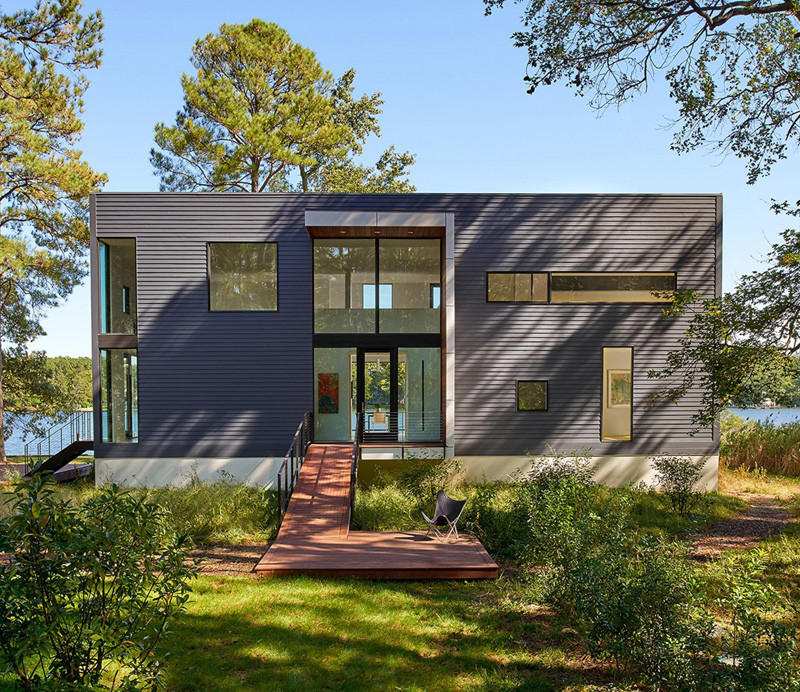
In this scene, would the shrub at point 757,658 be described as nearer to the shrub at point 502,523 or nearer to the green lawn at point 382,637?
the green lawn at point 382,637

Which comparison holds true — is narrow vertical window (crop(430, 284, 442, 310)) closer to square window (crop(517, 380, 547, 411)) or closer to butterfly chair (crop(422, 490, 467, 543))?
square window (crop(517, 380, 547, 411))

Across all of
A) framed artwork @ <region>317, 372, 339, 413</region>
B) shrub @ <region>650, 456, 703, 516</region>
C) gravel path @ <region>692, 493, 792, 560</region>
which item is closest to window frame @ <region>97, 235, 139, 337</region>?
framed artwork @ <region>317, 372, 339, 413</region>

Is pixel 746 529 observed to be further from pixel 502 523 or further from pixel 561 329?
pixel 561 329

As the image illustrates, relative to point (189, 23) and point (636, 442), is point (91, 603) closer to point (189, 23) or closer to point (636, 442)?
point (636, 442)

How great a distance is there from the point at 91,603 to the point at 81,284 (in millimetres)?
20419

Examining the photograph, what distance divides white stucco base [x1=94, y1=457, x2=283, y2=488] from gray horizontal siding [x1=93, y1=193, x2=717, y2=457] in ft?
0.76

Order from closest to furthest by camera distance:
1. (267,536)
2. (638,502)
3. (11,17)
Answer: (267,536), (638,502), (11,17)

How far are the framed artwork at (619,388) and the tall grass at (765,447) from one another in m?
3.81

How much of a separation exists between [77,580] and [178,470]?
10334 mm

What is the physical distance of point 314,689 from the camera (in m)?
5.12

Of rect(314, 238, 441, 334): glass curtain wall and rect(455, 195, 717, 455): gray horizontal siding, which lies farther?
rect(314, 238, 441, 334): glass curtain wall

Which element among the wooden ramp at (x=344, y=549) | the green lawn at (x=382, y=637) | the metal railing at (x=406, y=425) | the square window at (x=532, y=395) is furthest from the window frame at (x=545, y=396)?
the green lawn at (x=382, y=637)

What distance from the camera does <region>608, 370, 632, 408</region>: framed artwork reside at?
574 inches

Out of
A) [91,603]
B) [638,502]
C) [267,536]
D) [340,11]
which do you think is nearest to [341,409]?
[267,536]
